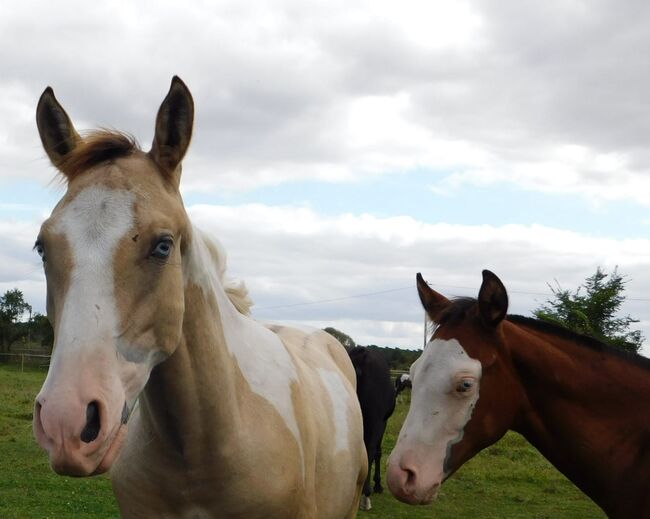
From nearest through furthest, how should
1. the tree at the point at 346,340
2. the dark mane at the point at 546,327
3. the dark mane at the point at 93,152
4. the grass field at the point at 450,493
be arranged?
the dark mane at the point at 93,152, the dark mane at the point at 546,327, the grass field at the point at 450,493, the tree at the point at 346,340

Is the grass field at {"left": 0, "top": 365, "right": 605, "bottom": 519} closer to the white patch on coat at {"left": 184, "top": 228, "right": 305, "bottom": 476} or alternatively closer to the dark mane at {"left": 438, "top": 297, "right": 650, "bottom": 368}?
the white patch on coat at {"left": 184, "top": 228, "right": 305, "bottom": 476}

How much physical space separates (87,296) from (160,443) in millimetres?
1025

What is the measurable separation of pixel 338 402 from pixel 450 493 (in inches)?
260

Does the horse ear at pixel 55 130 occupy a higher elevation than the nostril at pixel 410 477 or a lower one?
higher

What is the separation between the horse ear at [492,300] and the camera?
379cm

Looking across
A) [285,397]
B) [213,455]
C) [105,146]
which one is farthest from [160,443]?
[105,146]

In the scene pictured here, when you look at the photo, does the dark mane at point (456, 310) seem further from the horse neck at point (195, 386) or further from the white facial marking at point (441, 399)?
the horse neck at point (195, 386)

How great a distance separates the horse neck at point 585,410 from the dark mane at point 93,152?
2347mm

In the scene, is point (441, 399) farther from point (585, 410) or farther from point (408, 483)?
point (585, 410)

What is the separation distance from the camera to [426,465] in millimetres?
3650

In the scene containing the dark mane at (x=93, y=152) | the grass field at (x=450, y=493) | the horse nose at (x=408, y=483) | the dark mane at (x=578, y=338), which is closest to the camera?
the dark mane at (x=93, y=152)

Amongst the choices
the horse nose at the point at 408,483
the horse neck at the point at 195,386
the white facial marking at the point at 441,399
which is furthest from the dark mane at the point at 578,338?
the horse neck at the point at 195,386

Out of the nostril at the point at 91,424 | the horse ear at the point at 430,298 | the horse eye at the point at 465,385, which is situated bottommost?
the nostril at the point at 91,424

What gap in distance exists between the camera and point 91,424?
228cm
